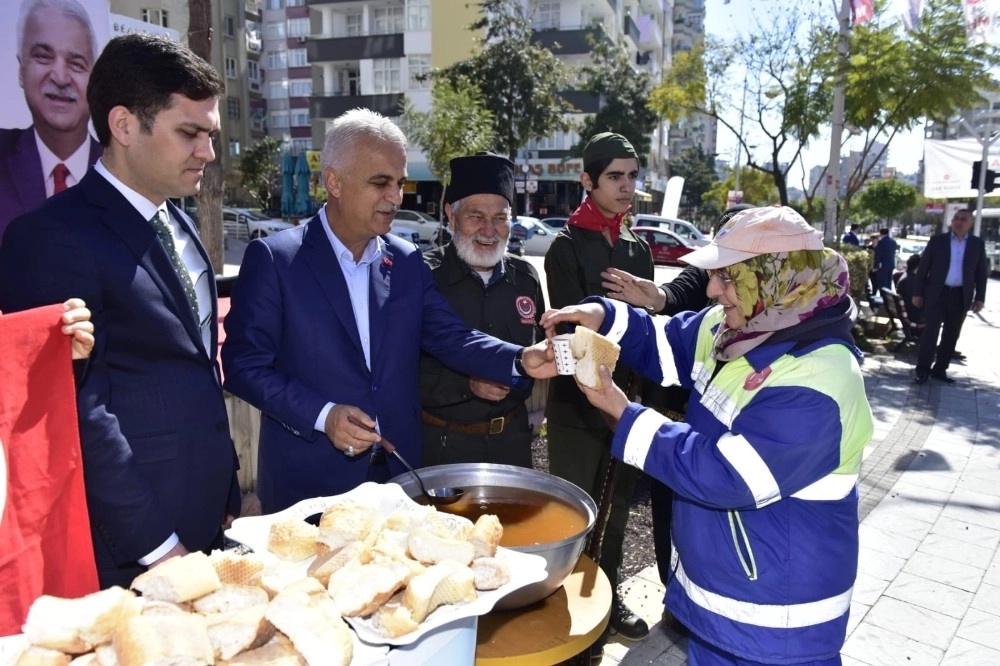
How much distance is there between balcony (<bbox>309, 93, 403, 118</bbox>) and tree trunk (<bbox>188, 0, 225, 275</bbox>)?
103ft

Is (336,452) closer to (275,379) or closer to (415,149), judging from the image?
(275,379)

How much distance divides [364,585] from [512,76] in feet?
86.6

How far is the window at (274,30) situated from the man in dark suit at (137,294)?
191 feet

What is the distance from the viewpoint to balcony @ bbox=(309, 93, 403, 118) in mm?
36125

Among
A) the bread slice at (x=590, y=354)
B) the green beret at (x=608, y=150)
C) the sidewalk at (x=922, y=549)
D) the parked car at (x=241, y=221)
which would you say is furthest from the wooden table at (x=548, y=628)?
the parked car at (x=241, y=221)

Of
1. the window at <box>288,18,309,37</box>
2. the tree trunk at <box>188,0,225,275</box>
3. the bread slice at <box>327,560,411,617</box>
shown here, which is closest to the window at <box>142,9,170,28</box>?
the tree trunk at <box>188,0,225,275</box>

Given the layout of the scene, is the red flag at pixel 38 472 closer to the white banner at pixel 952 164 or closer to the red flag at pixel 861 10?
the red flag at pixel 861 10

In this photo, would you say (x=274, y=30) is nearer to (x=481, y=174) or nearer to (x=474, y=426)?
(x=481, y=174)

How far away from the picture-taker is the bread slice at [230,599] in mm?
1225

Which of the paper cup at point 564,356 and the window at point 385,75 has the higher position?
the window at point 385,75

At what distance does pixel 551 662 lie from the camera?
172 cm

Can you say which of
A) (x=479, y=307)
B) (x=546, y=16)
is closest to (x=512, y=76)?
(x=546, y=16)

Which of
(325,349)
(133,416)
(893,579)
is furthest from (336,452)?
(893,579)

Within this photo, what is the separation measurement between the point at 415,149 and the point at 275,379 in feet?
122
